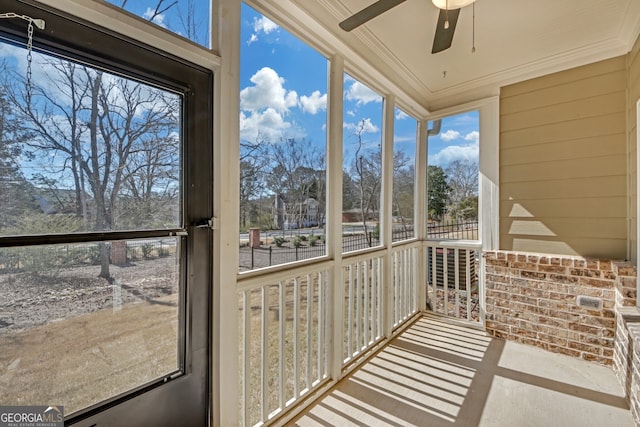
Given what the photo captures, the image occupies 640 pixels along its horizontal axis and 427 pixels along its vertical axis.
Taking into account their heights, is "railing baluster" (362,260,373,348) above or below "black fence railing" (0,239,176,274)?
below

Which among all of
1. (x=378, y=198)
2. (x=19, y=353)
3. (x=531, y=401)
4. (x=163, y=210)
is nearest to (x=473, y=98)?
(x=378, y=198)

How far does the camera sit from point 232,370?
1.48m

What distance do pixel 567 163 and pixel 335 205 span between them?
2.34 metres

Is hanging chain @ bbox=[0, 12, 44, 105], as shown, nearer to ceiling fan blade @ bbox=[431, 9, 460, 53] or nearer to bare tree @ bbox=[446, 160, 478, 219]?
ceiling fan blade @ bbox=[431, 9, 460, 53]

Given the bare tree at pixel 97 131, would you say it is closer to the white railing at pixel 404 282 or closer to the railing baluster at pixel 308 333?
the railing baluster at pixel 308 333

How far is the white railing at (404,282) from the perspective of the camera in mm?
3117

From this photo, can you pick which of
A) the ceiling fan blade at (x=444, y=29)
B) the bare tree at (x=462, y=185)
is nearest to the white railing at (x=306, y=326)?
the bare tree at (x=462, y=185)

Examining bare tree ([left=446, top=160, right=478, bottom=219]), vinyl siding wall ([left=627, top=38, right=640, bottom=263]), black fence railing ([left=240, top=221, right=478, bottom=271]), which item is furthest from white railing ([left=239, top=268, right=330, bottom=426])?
vinyl siding wall ([left=627, top=38, right=640, bottom=263])

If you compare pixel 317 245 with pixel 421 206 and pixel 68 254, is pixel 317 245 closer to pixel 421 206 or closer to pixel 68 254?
pixel 68 254

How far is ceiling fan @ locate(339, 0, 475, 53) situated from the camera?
4.73ft

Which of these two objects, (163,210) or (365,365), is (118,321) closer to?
(163,210)

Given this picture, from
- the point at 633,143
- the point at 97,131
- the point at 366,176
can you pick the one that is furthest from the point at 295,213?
the point at 633,143

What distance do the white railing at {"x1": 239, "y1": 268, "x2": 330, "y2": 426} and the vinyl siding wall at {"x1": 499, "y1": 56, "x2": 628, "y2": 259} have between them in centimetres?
228

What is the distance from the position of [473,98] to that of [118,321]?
3729 mm
